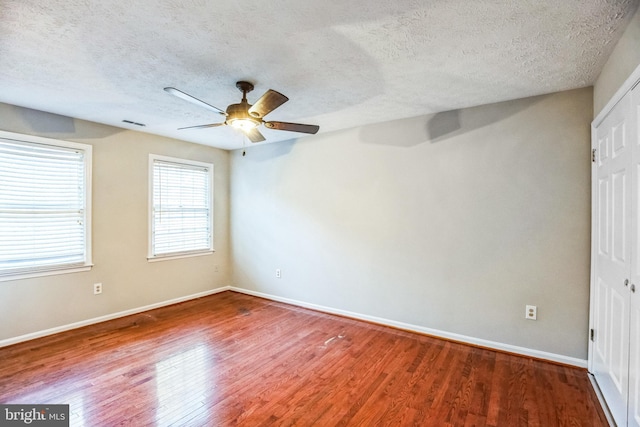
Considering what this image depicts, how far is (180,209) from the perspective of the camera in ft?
15.0

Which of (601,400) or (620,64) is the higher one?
(620,64)

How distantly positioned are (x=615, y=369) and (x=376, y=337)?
6.22 feet

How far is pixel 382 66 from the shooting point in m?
2.29

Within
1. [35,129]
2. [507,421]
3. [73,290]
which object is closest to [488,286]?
[507,421]

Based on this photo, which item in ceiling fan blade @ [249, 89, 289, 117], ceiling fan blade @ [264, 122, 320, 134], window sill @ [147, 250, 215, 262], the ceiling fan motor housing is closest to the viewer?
ceiling fan blade @ [249, 89, 289, 117]

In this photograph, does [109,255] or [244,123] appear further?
[109,255]

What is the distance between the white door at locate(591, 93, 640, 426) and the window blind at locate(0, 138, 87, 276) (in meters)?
4.97

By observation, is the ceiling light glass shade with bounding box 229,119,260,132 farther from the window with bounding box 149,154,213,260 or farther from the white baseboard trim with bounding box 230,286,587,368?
the white baseboard trim with bounding box 230,286,587,368

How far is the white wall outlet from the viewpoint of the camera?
9.13ft

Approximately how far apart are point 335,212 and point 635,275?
2.84m

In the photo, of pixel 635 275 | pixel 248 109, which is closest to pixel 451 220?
pixel 635 275

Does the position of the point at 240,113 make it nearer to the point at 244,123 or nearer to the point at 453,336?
the point at 244,123

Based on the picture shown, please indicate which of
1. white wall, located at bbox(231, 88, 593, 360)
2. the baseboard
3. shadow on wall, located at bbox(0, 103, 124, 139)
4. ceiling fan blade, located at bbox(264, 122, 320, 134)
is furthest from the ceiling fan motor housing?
the baseboard

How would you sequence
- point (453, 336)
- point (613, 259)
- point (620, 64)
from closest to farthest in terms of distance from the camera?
point (620, 64) → point (613, 259) → point (453, 336)
